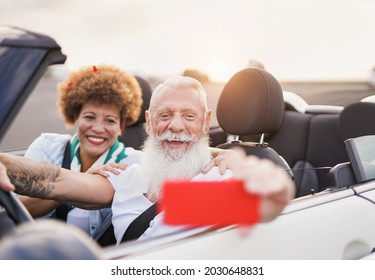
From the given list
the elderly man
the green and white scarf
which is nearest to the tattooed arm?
the elderly man

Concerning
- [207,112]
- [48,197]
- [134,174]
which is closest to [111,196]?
[134,174]

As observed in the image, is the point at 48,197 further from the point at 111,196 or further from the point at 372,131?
the point at 372,131

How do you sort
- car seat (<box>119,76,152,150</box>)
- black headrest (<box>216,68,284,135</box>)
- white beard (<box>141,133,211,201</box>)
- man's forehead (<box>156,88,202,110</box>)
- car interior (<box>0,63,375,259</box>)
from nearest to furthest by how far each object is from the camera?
car interior (<box>0,63,375,259</box>), white beard (<box>141,133,211,201</box>), man's forehead (<box>156,88,202,110</box>), black headrest (<box>216,68,284,135</box>), car seat (<box>119,76,152,150</box>)

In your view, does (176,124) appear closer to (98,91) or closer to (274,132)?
(98,91)

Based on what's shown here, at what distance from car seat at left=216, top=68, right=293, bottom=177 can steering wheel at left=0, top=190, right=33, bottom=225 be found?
161 cm

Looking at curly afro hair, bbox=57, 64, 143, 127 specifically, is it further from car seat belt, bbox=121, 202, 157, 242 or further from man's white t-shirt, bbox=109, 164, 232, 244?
car seat belt, bbox=121, 202, 157, 242

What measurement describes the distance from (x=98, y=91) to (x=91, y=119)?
17cm

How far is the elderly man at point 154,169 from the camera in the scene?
2.47 meters

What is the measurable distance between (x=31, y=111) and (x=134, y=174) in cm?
1002

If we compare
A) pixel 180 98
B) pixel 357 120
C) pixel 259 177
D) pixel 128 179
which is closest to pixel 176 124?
pixel 180 98

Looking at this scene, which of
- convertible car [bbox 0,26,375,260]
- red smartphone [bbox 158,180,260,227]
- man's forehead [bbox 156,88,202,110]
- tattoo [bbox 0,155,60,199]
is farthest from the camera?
man's forehead [bbox 156,88,202,110]

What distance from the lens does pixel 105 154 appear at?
3.38 metres

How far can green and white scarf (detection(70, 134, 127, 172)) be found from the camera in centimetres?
332

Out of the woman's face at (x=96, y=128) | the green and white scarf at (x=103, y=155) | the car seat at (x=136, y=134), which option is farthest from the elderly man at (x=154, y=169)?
the car seat at (x=136, y=134)
